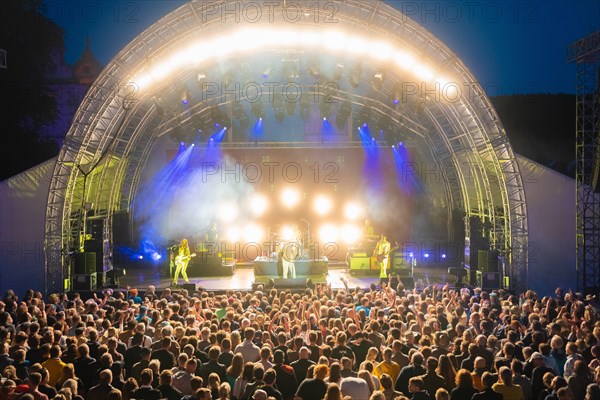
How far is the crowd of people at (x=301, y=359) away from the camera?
6.86 meters

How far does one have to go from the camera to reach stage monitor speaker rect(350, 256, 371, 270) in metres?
24.4

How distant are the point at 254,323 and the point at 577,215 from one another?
13853mm

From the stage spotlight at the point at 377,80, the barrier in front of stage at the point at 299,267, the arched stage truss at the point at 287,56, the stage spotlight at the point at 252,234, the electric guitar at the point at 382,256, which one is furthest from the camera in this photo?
the stage spotlight at the point at 252,234

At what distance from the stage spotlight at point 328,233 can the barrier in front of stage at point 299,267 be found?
542 centimetres

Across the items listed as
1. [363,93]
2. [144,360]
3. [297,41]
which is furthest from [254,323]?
[363,93]

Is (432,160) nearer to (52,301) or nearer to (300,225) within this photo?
(300,225)

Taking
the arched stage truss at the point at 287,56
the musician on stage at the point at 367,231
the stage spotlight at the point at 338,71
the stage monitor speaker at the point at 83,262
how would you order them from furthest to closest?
the musician on stage at the point at 367,231 → the stage spotlight at the point at 338,71 → the stage monitor speaker at the point at 83,262 → the arched stage truss at the point at 287,56

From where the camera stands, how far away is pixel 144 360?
794cm

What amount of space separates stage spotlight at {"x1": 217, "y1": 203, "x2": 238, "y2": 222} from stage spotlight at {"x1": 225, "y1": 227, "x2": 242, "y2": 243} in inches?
20.2

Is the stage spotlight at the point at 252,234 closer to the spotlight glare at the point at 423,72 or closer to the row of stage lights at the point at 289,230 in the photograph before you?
the row of stage lights at the point at 289,230

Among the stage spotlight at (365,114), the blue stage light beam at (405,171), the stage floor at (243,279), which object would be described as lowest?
the stage floor at (243,279)

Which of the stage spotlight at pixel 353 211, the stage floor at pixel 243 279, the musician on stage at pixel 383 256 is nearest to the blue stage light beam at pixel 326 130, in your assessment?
the stage spotlight at pixel 353 211

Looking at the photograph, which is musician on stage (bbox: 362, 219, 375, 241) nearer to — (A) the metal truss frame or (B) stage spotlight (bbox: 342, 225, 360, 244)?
(B) stage spotlight (bbox: 342, 225, 360, 244)

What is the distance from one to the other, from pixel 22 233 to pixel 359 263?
41.4 ft
